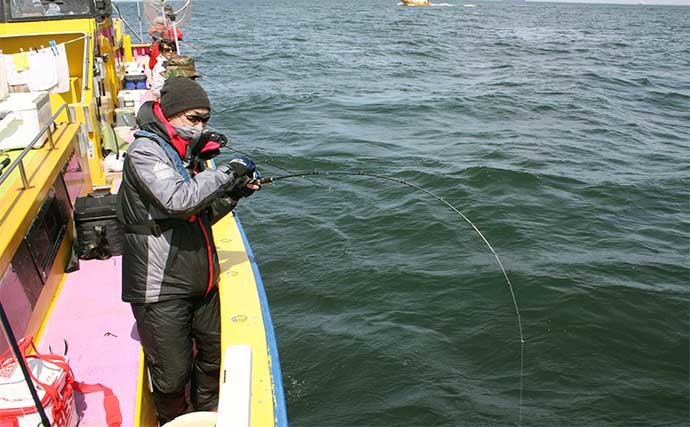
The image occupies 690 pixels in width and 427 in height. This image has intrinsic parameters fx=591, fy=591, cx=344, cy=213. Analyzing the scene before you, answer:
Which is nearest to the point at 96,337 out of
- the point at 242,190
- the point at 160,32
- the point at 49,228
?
the point at 49,228

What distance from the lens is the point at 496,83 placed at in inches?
715

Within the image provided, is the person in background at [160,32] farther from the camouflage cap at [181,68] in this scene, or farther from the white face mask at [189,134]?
the white face mask at [189,134]

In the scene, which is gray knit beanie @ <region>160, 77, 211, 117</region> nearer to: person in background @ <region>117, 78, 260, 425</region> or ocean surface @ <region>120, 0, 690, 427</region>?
person in background @ <region>117, 78, 260, 425</region>

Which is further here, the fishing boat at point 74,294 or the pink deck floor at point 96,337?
the pink deck floor at point 96,337

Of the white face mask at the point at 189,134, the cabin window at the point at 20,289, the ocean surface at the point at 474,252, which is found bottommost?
the ocean surface at the point at 474,252

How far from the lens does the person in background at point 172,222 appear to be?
264cm

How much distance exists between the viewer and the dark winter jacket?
103 inches

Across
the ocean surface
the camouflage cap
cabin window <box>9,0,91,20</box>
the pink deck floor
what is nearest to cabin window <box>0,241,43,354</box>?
the pink deck floor

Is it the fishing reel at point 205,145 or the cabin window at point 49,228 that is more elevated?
the fishing reel at point 205,145

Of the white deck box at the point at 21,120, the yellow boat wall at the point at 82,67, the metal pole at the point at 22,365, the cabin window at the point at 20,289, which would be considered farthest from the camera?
the yellow boat wall at the point at 82,67

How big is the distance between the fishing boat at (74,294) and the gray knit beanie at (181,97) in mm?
788

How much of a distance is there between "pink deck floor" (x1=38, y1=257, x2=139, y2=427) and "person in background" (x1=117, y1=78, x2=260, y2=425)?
0.20 meters

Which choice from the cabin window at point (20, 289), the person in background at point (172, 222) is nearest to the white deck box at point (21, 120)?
the cabin window at point (20, 289)

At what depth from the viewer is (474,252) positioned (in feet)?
24.2
